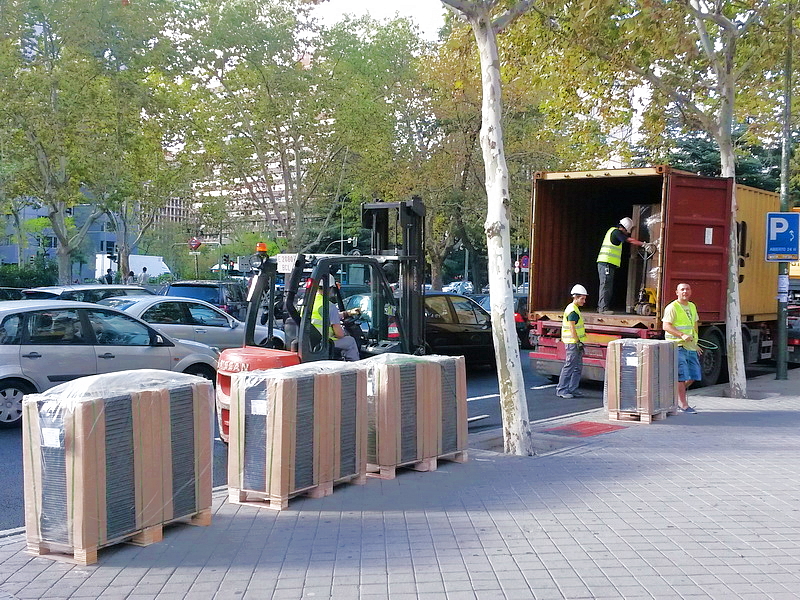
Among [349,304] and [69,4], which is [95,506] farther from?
[69,4]

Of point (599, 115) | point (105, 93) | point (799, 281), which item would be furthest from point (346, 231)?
point (599, 115)

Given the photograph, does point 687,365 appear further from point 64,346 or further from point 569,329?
point 64,346

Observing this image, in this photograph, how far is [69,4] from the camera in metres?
24.9

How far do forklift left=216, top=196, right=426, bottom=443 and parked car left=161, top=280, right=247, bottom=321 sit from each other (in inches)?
428

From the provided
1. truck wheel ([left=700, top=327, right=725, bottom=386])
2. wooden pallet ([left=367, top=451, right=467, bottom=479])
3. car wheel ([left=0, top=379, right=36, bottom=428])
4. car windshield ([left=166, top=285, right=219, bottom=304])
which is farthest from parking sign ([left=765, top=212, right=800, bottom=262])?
car windshield ([left=166, top=285, right=219, bottom=304])

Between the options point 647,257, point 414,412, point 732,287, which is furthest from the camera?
point 647,257

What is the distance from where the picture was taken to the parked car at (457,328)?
15039mm

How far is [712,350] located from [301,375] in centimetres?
933

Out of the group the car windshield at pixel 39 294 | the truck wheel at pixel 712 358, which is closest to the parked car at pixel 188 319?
the car windshield at pixel 39 294

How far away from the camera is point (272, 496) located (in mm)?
6520

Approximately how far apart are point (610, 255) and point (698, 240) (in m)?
1.34

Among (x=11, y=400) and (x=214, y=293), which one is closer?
(x=11, y=400)

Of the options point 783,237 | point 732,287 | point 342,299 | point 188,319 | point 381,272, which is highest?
point 783,237

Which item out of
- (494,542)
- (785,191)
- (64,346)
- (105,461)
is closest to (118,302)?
(64,346)
